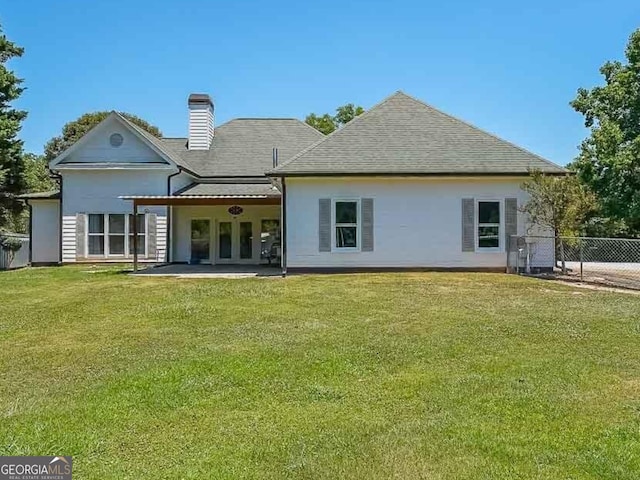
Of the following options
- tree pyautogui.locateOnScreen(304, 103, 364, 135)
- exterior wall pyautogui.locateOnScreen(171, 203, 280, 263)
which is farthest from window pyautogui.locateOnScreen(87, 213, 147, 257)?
tree pyautogui.locateOnScreen(304, 103, 364, 135)

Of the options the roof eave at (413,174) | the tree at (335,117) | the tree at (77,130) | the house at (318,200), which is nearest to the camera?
the roof eave at (413,174)

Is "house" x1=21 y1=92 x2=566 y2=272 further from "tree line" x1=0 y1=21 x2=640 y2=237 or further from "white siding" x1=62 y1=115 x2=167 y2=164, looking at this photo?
"tree line" x1=0 y1=21 x2=640 y2=237

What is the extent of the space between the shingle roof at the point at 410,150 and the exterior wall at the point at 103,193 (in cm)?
709

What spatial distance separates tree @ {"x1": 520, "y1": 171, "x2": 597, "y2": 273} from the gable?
1400cm

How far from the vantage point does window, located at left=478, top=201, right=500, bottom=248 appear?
1708cm

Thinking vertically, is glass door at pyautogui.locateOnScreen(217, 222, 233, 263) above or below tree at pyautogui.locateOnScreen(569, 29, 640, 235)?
below

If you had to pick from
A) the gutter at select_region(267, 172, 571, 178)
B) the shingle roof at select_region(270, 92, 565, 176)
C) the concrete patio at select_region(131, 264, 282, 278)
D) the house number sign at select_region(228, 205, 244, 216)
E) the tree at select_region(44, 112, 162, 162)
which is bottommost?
the concrete patio at select_region(131, 264, 282, 278)

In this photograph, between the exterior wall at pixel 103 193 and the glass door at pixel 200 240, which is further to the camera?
the glass door at pixel 200 240

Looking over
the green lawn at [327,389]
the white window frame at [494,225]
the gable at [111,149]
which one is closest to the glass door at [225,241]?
the gable at [111,149]

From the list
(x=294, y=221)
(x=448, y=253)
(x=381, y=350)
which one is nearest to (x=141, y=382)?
(x=381, y=350)

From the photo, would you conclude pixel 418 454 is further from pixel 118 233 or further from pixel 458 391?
pixel 118 233

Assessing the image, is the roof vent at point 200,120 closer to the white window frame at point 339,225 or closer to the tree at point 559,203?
the white window frame at point 339,225

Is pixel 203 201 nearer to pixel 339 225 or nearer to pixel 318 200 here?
pixel 318 200

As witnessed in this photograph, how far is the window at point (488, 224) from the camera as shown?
17078 mm
